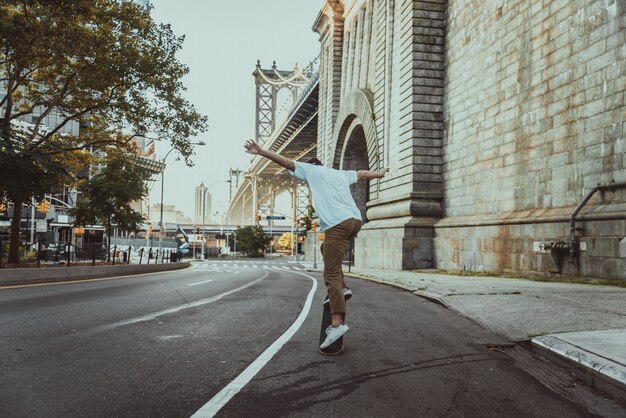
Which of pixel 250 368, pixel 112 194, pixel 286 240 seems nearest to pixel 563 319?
pixel 250 368

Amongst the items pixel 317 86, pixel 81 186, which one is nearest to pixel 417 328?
pixel 81 186

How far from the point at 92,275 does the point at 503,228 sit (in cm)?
1457

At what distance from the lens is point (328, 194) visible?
565cm

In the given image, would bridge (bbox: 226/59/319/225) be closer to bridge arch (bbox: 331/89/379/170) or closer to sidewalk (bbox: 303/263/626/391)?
bridge arch (bbox: 331/89/379/170)

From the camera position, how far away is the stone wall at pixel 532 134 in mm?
13148

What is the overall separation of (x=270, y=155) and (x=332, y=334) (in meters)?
1.88

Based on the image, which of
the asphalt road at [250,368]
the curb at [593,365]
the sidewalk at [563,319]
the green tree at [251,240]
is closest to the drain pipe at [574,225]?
the sidewalk at [563,319]

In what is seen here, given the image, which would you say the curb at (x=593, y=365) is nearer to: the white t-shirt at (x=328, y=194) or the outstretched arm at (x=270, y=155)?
the white t-shirt at (x=328, y=194)

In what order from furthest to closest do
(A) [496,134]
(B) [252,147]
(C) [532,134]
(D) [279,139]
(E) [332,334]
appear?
1. (D) [279,139]
2. (A) [496,134]
3. (C) [532,134]
4. (B) [252,147]
5. (E) [332,334]

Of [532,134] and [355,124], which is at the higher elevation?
[355,124]

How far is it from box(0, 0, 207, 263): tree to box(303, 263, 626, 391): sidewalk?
1231 centimetres

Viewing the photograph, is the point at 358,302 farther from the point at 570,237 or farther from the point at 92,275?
the point at 92,275

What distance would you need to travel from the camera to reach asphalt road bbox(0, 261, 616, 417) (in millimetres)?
3477

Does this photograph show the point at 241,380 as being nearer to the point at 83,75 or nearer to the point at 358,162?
the point at 83,75
